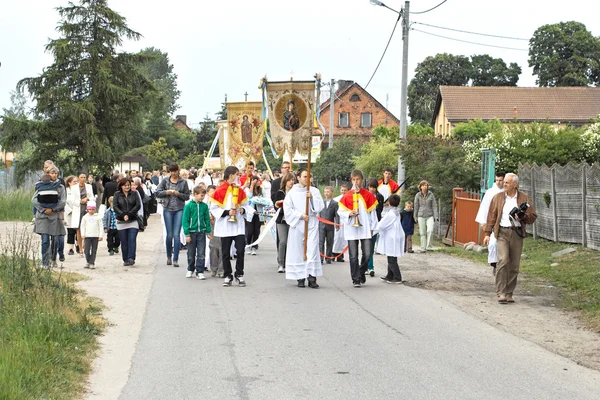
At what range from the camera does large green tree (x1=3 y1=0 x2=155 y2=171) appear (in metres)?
35.0

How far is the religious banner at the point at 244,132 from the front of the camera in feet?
102

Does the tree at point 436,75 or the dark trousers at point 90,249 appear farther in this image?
the tree at point 436,75

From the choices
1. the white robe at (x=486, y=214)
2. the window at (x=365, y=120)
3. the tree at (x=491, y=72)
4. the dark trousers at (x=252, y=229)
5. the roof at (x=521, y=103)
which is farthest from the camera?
the tree at (x=491, y=72)

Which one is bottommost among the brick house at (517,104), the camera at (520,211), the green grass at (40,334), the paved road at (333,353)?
the paved road at (333,353)

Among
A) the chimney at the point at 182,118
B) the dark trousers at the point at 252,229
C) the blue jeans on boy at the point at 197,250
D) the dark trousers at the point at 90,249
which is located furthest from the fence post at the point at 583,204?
the chimney at the point at 182,118

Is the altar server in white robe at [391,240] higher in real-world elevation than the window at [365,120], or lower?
lower

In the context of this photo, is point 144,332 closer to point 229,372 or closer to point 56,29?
point 229,372

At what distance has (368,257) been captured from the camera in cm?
1464

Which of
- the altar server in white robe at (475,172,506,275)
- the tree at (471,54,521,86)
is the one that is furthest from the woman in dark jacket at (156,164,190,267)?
the tree at (471,54,521,86)

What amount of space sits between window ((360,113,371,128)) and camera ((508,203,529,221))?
7592 cm

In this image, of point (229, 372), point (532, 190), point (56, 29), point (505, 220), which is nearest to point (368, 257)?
point (505, 220)

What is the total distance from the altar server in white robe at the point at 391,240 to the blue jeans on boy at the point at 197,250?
290cm

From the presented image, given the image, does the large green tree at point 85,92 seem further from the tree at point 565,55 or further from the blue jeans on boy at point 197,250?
the tree at point 565,55

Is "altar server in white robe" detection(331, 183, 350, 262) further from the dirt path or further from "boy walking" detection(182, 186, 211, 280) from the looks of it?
"boy walking" detection(182, 186, 211, 280)
